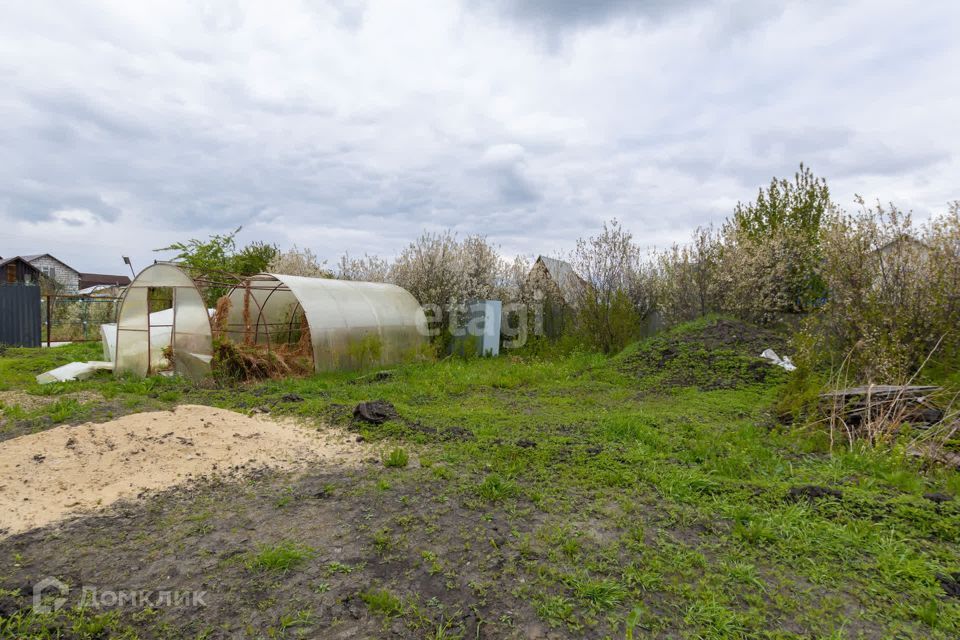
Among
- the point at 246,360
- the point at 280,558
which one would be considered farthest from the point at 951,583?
the point at 246,360

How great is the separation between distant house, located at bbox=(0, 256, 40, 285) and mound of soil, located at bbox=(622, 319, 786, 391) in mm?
38121

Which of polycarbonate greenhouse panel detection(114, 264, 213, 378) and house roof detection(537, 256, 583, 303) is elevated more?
house roof detection(537, 256, 583, 303)

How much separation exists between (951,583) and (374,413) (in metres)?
5.21

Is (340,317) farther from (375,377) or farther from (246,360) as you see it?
(246,360)

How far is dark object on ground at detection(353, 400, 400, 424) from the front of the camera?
6152mm

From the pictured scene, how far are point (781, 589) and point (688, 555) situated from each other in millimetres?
495

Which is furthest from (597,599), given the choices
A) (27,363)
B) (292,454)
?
(27,363)

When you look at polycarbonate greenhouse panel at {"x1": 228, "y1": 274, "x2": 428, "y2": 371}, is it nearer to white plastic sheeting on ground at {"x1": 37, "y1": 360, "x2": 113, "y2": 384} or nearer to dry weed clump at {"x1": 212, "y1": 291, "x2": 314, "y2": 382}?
dry weed clump at {"x1": 212, "y1": 291, "x2": 314, "y2": 382}

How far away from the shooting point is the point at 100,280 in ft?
178

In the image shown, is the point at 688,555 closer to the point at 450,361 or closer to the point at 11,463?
the point at 11,463

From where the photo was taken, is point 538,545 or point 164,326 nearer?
point 538,545

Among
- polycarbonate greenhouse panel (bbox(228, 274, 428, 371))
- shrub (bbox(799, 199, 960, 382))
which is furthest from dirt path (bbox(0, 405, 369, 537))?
shrub (bbox(799, 199, 960, 382))

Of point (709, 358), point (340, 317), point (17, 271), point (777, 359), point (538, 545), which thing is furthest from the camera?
point (17, 271)

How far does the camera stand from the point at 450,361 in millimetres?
13758
